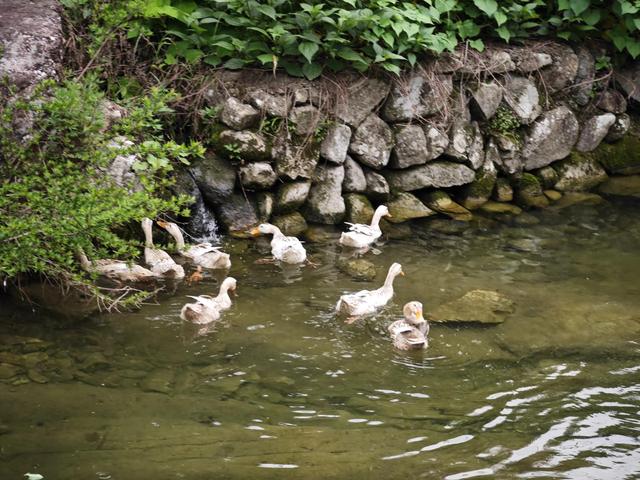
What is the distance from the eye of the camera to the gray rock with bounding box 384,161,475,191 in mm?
11852

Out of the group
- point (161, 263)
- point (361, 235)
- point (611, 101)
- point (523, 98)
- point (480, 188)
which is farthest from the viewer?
point (611, 101)

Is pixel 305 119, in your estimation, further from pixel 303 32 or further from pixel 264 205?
pixel 264 205

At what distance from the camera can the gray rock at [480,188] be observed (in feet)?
40.0

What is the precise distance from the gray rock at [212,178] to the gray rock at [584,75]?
20.0 feet

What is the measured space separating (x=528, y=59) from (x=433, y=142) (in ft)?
7.62

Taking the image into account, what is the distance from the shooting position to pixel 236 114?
422 inches

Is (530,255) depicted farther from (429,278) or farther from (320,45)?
(320,45)

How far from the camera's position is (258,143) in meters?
10.7

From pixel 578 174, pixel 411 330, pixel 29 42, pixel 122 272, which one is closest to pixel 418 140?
pixel 578 174

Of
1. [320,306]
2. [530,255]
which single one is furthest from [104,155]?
[530,255]

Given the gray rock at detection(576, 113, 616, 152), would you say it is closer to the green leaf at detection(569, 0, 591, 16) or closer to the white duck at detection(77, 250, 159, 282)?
the green leaf at detection(569, 0, 591, 16)

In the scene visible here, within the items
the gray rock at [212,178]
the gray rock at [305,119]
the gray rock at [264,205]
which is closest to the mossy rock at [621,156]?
the gray rock at [305,119]

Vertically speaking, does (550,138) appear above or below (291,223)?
above

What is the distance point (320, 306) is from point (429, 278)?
166cm
